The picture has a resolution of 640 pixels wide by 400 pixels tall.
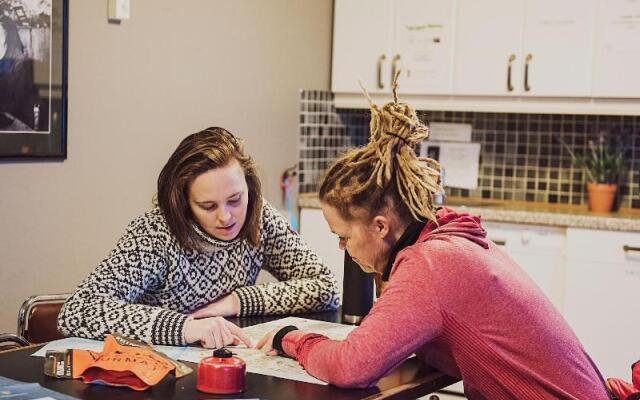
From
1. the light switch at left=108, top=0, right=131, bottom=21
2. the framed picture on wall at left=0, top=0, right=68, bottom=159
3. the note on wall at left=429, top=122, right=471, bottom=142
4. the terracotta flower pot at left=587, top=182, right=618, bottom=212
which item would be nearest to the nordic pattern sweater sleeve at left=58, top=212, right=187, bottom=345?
the framed picture on wall at left=0, top=0, right=68, bottom=159

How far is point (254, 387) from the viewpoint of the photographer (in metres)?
1.76

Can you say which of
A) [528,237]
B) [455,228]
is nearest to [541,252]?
[528,237]

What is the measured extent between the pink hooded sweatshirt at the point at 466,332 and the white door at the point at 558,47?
2306mm

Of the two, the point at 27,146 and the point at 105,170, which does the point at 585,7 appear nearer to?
the point at 105,170

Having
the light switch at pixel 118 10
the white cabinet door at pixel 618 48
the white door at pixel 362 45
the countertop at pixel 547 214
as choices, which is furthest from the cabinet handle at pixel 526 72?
the light switch at pixel 118 10

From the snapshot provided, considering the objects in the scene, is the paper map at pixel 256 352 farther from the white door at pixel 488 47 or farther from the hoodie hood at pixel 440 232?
the white door at pixel 488 47

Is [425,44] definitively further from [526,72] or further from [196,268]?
[196,268]

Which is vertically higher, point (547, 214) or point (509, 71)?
point (509, 71)

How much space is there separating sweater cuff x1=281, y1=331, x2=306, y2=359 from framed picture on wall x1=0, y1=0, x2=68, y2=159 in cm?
136

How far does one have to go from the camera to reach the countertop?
3.81 meters

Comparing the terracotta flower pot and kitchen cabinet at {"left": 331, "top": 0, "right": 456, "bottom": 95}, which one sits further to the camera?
kitchen cabinet at {"left": 331, "top": 0, "right": 456, "bottom": 95}

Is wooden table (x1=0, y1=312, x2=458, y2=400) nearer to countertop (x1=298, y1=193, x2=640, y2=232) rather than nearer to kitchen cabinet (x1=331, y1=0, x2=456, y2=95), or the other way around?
countertop (x1=298, y1=193, x2=640, y2=232)

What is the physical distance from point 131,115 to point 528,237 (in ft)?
5.52

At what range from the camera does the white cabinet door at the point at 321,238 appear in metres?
4.31
